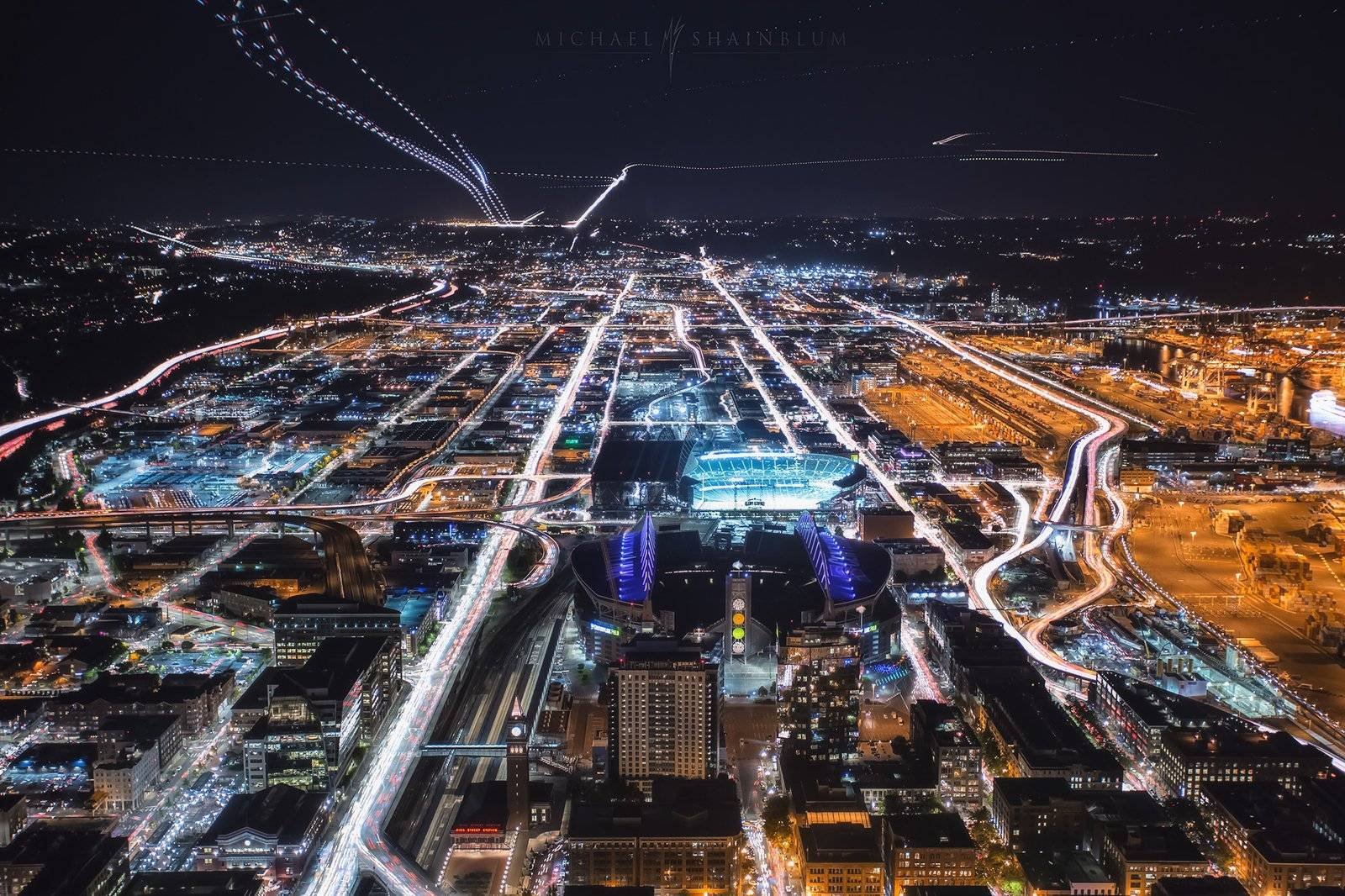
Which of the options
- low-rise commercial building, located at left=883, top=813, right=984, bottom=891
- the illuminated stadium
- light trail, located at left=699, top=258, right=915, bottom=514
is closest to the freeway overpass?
the illuminated stadium

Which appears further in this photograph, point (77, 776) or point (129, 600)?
point (129, 600)

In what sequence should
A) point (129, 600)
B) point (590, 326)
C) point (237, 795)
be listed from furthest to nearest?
point (590, 326)
point (129, 600)
point (237, 795)

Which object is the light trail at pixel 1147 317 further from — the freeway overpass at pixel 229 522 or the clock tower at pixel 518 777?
the clock tower at pixel 518 777

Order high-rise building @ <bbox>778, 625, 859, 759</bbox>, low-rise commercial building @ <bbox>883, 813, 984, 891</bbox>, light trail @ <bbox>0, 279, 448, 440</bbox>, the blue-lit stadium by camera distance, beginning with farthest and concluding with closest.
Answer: light trail @ <bbox>0, 279, 448, 440</bbox>
the blue-lit stadium
high-rise building @ <bbox>778, 625, 859, 759</bbox>
low-rise commercial building @ <bbox>883, 813, 984, 891</bbox>

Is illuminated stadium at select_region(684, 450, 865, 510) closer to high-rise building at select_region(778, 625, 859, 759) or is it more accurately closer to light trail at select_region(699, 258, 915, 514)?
light trail at select_region(699, 258, 915, 514)

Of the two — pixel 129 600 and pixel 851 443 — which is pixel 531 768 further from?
pixel 851 443

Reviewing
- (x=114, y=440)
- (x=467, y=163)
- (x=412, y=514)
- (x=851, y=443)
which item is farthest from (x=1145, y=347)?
(x=114, y=440)
